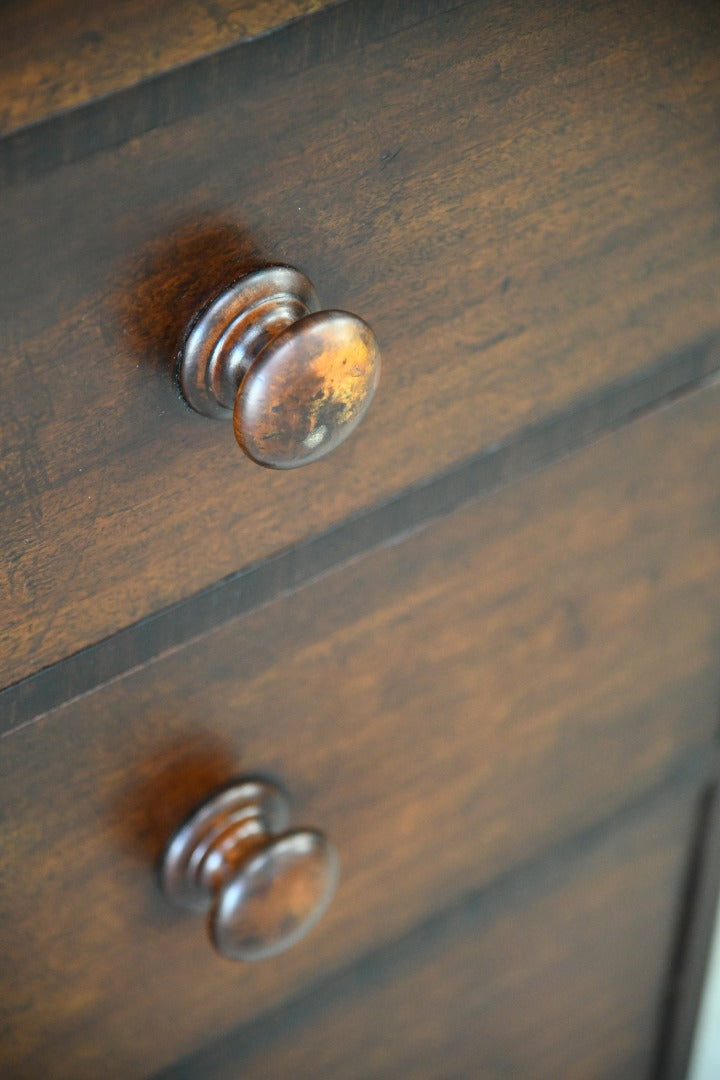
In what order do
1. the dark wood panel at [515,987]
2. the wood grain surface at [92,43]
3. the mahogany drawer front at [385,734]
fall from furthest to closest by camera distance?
1. the dark wood panel at [515,987]
2. the mahogany drawer front at [385,734]
3. the wood grain surface at [92,43]

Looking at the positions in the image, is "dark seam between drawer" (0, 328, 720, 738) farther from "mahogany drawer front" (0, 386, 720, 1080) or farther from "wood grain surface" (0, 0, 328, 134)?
"wood grain surface" (0, 0, 328, 134)

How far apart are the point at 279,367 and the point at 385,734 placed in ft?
0.56

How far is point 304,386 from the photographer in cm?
24

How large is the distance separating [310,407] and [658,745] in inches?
11.2

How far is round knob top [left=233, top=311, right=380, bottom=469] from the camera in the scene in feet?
0.78

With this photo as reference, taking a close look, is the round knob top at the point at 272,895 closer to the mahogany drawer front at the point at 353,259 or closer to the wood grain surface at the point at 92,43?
the mahogany drawer front at the point at 353,259

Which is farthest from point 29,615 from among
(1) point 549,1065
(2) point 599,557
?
(1) point 549,1065

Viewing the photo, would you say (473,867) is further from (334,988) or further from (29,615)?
(29,615)

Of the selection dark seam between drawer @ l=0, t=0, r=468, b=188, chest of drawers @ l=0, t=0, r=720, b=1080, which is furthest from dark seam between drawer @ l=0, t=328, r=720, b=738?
dark seam between drawer @ l=0, t=0, r=468, b=188

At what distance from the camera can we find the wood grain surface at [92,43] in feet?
0.66

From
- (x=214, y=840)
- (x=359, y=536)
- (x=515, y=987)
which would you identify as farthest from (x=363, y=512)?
(x=515, y=987)

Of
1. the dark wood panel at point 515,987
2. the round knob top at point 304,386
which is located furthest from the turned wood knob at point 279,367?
the dark wood panel at point 515,987

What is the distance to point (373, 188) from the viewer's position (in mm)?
260

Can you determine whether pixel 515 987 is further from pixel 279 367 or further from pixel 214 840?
pixel 279 367
